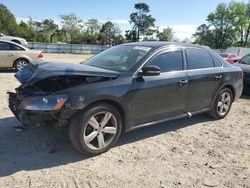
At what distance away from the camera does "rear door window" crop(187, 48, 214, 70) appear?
580 centimetres

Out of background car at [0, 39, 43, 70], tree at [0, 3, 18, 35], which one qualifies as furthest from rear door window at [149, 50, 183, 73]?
tree at [0, 3, 18, 35]

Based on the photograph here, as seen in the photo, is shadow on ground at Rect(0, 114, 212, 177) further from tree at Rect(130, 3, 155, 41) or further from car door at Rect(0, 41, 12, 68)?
tree at Rect(130, 3, 155, 41)

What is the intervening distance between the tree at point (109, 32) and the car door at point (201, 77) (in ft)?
234

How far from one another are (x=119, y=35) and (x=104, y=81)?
76.8 metres

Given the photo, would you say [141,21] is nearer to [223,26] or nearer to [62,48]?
[223,26]

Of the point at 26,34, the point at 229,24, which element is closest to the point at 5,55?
the point at 26,34

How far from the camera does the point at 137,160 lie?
4395mm

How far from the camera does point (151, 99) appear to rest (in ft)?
16.4

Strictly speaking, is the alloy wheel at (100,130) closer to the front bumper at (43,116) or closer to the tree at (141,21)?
the front bumper at (43,116)

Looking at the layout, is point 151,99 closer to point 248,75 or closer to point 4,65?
point 248,75

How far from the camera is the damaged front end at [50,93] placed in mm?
4051

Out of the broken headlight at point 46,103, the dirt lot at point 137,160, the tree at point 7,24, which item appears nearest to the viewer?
the dirt lot at point 137,160

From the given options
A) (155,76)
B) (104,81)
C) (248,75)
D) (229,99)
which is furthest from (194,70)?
(248,75)

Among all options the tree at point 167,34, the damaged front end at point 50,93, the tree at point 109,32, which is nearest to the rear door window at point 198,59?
the damaged front end at point 50,93
